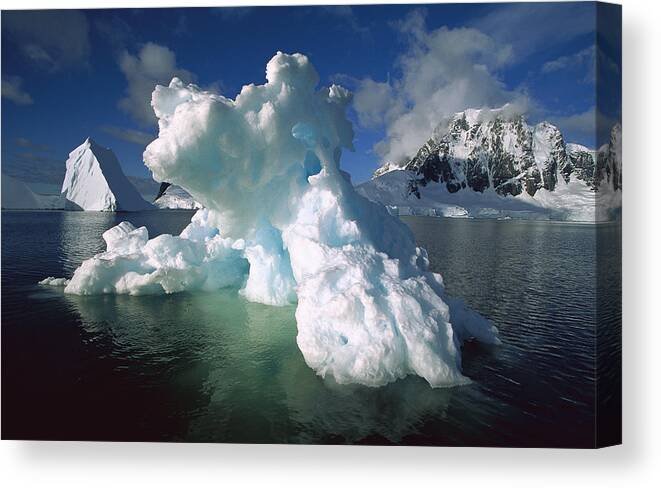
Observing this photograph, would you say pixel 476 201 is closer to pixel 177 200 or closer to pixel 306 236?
pixel 177 200

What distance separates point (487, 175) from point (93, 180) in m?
130

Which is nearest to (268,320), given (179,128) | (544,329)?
(179,128)

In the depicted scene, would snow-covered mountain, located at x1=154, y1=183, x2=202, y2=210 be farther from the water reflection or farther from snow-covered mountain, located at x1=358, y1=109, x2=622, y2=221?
the water reflection

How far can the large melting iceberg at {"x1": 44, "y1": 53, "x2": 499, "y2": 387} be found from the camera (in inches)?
367

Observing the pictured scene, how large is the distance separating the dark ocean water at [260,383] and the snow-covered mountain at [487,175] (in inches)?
Result: 3291

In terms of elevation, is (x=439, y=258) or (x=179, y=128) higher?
(x=179, y=128)

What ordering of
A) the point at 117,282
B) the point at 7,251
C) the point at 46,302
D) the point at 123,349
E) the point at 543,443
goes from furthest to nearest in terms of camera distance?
the point at 7,251
the point at 117,282
the point at 46,302
the point at 123,349
the point at 543,443

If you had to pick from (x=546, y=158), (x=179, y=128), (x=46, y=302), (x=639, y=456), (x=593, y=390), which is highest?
(x=546, y=158)

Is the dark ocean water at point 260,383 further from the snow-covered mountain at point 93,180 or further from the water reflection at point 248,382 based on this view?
the snow-covered mountain at point 93,180

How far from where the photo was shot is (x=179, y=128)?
10969mm

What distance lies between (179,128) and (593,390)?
36.2 feet

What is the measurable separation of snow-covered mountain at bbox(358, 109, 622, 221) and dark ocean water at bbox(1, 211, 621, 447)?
8358 centimetres

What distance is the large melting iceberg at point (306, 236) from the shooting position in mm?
9312

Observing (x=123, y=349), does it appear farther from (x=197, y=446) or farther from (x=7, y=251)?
(x=7, y=251)
